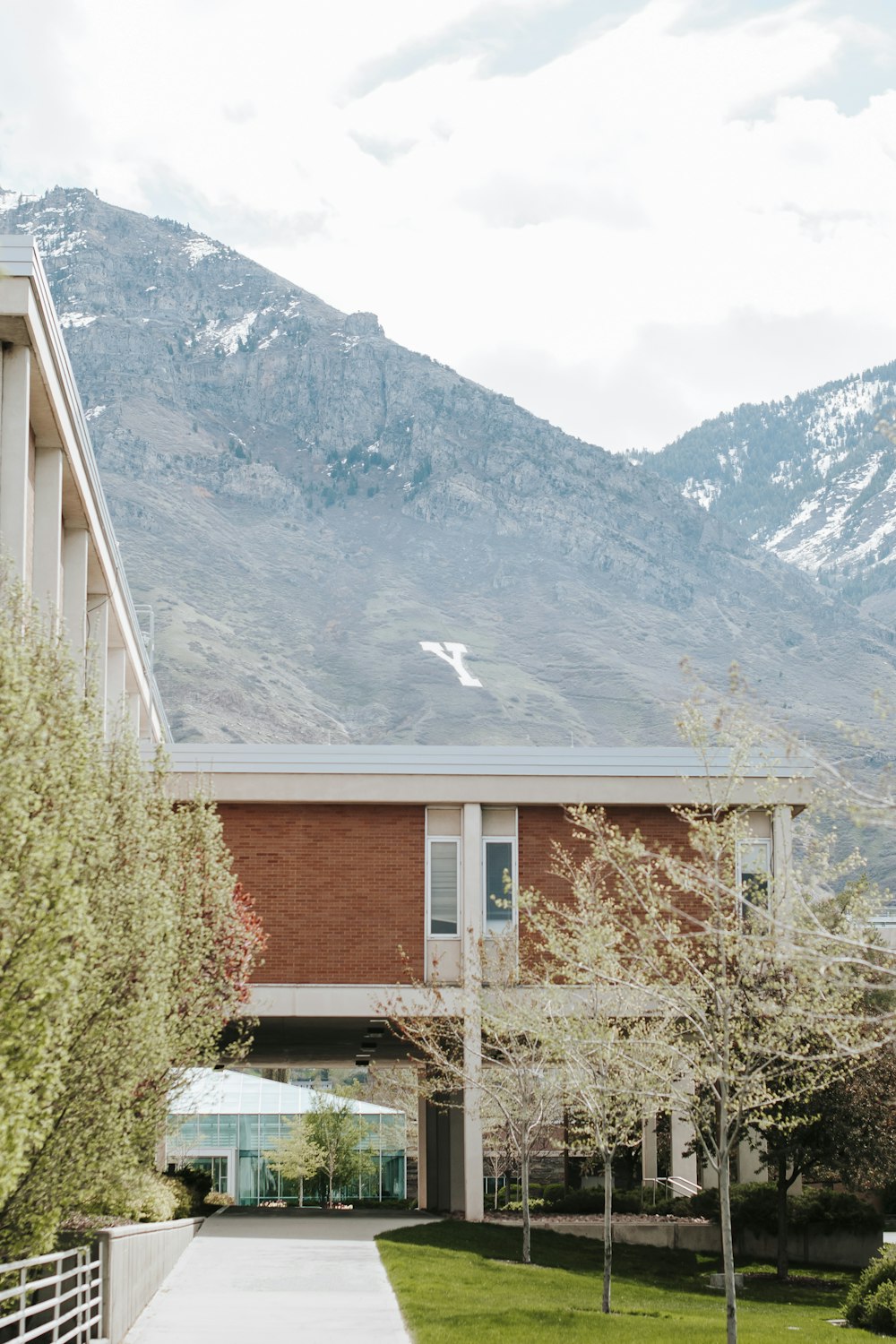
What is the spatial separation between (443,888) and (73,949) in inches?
699

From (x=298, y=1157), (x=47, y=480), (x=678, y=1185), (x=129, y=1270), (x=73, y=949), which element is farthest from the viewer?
(x=298, y=1157)

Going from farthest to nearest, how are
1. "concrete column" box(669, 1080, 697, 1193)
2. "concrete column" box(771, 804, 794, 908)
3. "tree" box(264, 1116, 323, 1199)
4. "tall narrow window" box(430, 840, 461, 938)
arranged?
"tree" box(264, 1116, 323, 1199)
"concrete column" box(669, 1080, 697, 1193)
"tall narrow window" box(430, 840, 461, 938)
"concrete column" box(771, 804, 794, 908)

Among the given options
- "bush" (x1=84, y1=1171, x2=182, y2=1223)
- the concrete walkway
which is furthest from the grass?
"bush" (x1=84, y1=1171, x2=182, y2=1223)

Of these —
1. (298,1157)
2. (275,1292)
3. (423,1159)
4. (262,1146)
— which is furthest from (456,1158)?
(262,1146)

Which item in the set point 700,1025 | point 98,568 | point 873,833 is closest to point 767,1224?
point 700,1025

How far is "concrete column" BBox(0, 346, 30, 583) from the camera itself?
66.0 feet

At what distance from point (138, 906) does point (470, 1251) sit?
13234mm

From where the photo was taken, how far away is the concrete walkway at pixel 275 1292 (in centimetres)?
1636

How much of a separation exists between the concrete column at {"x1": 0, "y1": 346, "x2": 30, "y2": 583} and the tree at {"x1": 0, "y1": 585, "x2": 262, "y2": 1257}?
4.32m

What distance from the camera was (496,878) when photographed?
2975 centimetres

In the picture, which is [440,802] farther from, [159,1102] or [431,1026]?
[159,1102]

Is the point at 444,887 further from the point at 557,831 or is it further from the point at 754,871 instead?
the point at 754,871

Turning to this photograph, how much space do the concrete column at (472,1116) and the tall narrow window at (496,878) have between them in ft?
7.13

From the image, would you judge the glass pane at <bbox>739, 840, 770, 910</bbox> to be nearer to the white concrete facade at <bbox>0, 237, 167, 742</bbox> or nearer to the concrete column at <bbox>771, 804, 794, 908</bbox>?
the concrete column at <bbox>771, 804, 794, 908</bbox>
